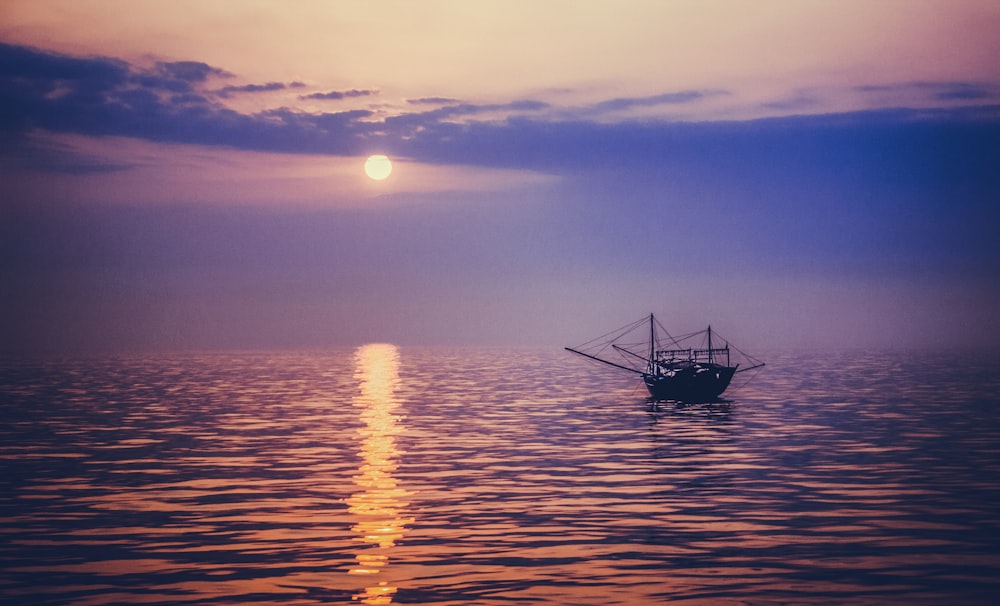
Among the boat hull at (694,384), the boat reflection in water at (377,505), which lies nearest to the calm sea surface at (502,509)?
the boat reflection in water at (377,505)

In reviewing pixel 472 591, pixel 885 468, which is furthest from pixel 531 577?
pixel 885 468

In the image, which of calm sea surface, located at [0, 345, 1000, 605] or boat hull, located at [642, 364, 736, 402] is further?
boat hull, located at [642, 364, 736, 402]

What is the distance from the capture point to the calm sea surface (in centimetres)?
2592

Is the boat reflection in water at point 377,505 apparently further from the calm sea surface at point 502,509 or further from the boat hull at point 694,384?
the boat hull at point 694,384

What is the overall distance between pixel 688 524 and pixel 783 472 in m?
15.3

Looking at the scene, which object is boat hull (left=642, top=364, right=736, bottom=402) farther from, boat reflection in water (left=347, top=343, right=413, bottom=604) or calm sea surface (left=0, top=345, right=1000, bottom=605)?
boat reflection in water (left=347, top=343, right=413, bottom=604)

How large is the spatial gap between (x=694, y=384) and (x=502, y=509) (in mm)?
65675

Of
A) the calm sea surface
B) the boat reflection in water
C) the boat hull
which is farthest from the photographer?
the boat hull

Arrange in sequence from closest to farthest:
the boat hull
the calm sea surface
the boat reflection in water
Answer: the calm sea surface < the boat reflection in water < the boat hull

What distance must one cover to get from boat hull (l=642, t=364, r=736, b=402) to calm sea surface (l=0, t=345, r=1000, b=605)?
18.3 m

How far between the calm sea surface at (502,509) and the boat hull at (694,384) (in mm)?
18325

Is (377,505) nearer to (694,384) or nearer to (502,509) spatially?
(502,509)

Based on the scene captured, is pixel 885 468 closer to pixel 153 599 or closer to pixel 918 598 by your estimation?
pixel 918 598

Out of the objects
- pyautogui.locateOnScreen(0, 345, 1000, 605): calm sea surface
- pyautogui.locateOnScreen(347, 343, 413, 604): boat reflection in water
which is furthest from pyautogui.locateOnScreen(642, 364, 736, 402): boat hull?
pyautogui.locateOnScreen(347, 343, 413, 604): boat reflection in water
